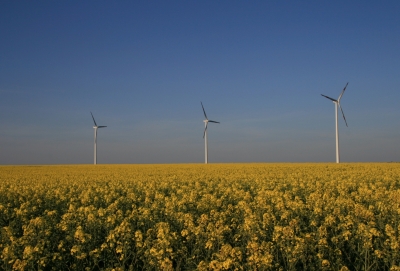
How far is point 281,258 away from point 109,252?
3.59m

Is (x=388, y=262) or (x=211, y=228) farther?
(x=211, y=228)

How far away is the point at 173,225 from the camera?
997cm

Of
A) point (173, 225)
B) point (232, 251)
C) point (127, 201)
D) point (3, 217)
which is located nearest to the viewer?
point (232, 251)

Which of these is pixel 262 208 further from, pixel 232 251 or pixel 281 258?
pixel 232 251

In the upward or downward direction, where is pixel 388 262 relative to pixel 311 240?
downward

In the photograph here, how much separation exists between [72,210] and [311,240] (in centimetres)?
689

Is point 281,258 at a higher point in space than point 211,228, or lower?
lower

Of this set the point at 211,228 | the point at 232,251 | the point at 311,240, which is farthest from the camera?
the point at 211,228

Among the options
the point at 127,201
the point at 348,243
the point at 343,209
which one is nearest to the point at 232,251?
the point at 348,243

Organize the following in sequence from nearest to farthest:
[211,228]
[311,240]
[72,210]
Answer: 1. [311,240]
2. [211,228]
3. [72,210]

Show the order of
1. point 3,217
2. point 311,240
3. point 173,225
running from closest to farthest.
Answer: point 311,240 < point 173,225 < point 3,217

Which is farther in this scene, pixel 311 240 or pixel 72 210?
pixel 72 210

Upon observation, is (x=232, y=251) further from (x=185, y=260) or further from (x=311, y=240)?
(x=311, y=240)

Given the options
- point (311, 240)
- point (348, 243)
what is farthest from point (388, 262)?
point (311, 240)
